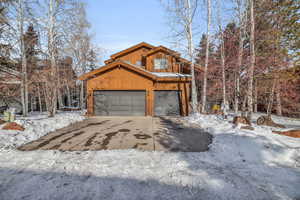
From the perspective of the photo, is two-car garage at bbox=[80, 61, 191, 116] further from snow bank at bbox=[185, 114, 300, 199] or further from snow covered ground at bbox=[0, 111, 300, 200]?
snow covered ground at bbox=[0, 111, 300, 200]

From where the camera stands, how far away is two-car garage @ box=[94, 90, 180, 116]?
36.4 ft

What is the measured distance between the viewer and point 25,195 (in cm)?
210

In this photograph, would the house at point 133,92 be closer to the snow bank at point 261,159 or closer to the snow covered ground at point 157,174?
the snow bank at point 261,159

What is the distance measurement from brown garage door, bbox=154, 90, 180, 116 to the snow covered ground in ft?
24.3

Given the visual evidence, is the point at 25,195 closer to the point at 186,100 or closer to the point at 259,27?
the point at 186,100

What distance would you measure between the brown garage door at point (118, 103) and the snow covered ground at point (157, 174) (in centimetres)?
734

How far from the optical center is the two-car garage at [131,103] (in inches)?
437

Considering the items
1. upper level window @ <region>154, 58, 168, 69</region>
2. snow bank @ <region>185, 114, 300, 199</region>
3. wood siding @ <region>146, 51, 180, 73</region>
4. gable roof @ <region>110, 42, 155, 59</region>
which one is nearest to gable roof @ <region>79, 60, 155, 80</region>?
wood siding @ <region>146, 51, 180, 73</region>

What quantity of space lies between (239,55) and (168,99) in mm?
5443

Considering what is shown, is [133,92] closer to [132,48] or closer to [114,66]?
[114,66]

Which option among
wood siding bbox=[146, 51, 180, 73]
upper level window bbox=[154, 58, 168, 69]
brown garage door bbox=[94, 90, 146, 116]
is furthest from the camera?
upper level window bbox=[154, 58, 168, 69]

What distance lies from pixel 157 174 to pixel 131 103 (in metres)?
8.71

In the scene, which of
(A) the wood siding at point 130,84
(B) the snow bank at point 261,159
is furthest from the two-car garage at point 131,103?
(B) the snow bank at point 261,159

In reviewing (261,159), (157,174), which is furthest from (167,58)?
(157,174)
